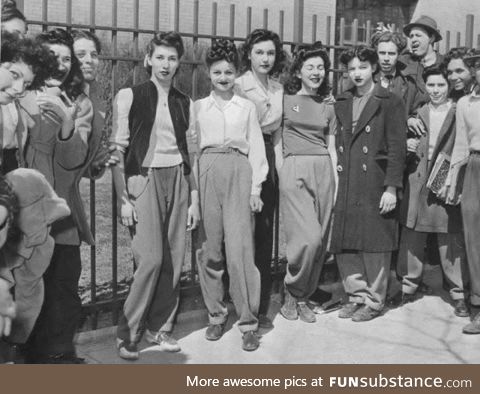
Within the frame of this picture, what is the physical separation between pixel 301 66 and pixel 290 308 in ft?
5.71

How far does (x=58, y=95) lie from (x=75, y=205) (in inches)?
24.5

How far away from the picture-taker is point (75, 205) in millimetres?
4109

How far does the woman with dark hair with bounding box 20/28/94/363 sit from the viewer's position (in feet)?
12.6

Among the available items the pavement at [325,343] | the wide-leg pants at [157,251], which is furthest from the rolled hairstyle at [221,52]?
the pavement at [325,343]

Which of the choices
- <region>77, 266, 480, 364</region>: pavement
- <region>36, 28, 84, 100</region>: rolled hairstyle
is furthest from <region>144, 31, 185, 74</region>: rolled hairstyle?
<region>77, 266, 480, 364</region>: pavement

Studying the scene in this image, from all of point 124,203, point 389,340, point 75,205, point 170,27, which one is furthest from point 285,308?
point 170,27

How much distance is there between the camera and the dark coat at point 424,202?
5.49 metres

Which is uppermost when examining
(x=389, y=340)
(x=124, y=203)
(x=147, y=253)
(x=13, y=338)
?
(x=124, y=203)

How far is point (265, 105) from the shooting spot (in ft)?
16.6

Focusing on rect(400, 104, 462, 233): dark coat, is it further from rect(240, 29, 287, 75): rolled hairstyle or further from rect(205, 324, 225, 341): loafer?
rect(205, 324, 225, 341): loafer

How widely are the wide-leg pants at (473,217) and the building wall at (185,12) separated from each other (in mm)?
8327

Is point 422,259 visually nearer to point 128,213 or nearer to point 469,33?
point 128,213

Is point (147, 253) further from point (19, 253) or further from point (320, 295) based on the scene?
point (320, 295)

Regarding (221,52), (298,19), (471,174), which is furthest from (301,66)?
(471,174)
